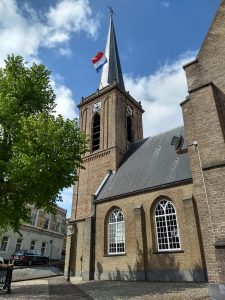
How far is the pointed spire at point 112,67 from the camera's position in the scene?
2969cm

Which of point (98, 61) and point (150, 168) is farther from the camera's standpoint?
point (98, 61)

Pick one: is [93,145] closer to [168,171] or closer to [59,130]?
[168,171]

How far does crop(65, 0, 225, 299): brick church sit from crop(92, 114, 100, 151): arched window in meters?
0.13

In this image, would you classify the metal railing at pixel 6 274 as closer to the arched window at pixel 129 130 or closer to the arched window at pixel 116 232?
the arched window at pixel 116 232

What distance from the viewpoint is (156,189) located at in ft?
55.3

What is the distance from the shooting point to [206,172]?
8445mm

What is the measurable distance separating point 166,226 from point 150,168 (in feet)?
16.6

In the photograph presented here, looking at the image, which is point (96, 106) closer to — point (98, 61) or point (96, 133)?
point (96, 133)

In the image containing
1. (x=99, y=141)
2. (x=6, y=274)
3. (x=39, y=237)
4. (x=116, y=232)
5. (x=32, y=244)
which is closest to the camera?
(x=6, y=274)

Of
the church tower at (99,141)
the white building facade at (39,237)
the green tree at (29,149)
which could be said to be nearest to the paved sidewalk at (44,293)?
the green tree at (29,149)

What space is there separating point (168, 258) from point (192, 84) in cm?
1021

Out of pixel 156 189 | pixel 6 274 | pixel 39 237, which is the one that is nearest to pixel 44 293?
pixel 6 274

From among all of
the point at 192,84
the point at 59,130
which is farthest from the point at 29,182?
the point at 192,84

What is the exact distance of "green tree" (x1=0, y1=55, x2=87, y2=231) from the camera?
1027cm
